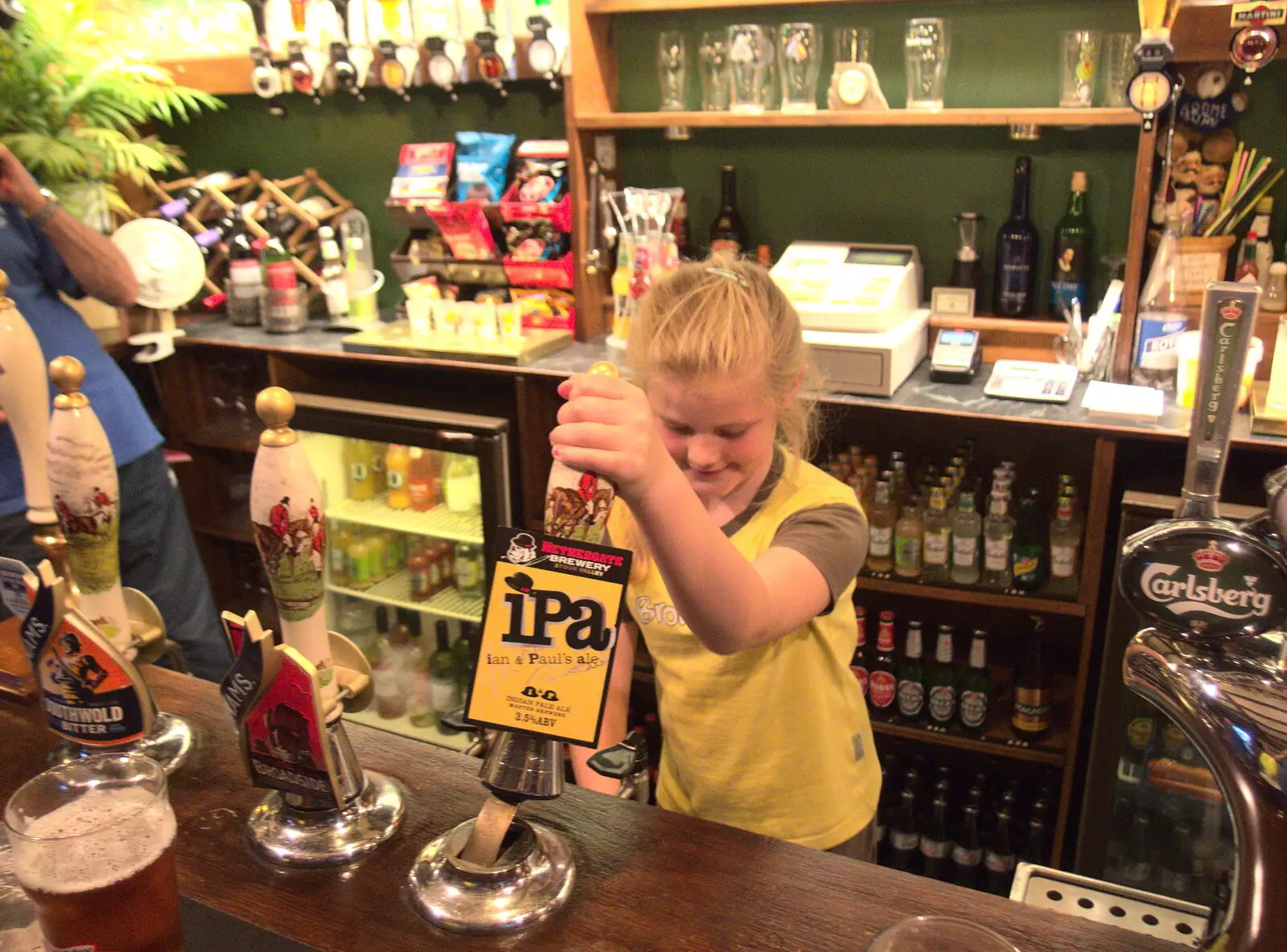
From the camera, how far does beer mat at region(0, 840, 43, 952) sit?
81cm

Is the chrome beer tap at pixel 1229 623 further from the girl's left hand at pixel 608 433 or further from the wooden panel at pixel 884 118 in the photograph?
the wooden panel at pixel 884 118

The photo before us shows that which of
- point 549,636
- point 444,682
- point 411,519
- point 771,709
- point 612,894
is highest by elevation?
point 549,636

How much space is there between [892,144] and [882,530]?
3.31ft

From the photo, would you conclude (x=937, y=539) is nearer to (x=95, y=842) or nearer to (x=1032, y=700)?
(x=1032, y=700)

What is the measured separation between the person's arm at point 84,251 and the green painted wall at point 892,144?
1143 millimetres

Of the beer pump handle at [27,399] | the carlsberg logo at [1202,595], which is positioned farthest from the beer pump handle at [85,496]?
the carlsberg logo at [1202,595]

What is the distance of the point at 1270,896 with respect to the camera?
0.69 meters

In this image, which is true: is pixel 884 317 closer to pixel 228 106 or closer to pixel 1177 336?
pixel 1177 336

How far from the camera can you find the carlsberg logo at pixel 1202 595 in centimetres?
67

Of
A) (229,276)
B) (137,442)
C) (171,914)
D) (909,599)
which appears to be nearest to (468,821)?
(171,914)

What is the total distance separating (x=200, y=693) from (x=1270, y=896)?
3.63 feet

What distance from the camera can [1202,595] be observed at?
0.68 m

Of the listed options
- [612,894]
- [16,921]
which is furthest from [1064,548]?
[16,921]

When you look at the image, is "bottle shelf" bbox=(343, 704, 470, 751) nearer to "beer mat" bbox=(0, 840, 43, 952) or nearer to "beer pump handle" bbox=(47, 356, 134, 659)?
"beer pump handle" bbox=(47, 356, 134, 659)
